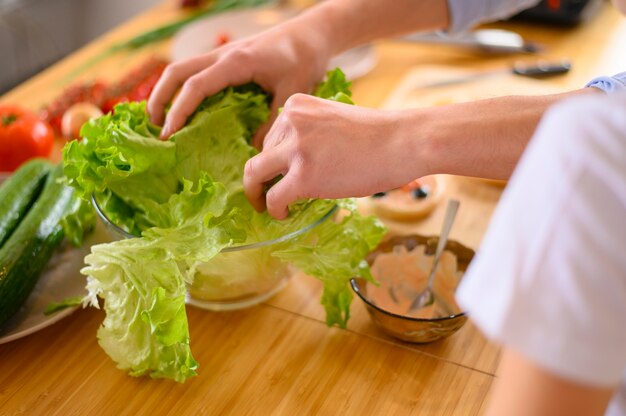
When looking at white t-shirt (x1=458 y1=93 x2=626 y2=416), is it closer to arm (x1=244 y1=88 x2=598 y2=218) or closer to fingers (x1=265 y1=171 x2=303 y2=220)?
arm (x1=244 y1=88 x2=598 y2=218)

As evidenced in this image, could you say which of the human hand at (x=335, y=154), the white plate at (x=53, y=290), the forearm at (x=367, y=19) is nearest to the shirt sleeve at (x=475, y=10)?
the forearm at (x=367, y=19)

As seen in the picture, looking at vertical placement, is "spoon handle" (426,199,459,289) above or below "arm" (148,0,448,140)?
below

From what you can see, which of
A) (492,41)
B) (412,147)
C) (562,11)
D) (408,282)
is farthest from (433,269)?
(562,11)

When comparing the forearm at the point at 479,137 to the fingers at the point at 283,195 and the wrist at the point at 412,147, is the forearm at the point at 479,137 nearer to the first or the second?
the wrist at the point at 412,147

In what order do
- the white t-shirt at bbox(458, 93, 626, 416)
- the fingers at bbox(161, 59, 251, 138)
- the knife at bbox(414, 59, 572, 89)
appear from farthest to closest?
the knife at bbox(414, 59, 572, 89)
the fingers at bbox(161, 59, 251, 138)
the white t-shirt at bbox(458, 93, 626, 416)

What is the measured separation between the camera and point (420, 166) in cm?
95

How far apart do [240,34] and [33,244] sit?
3.75 ft

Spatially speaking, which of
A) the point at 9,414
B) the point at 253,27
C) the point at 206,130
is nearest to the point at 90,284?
the point at 9,414

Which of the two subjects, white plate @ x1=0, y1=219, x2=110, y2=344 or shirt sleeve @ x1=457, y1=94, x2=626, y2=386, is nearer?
shirt sleeve @ x1=457, y1=94, x2=626, y2=386

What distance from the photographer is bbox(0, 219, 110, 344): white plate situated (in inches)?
44.9

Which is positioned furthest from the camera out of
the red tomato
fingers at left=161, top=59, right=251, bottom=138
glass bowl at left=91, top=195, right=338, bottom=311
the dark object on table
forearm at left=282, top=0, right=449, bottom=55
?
the dark object on table

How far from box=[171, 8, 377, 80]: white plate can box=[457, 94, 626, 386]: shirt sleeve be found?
4.48 ft

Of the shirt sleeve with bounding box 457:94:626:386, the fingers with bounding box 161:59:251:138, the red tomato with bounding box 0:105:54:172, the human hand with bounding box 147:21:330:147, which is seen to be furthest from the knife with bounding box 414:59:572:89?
the shirt sleeve with bounding box 457:94:626:386

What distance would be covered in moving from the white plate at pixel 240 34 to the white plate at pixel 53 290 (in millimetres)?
830
